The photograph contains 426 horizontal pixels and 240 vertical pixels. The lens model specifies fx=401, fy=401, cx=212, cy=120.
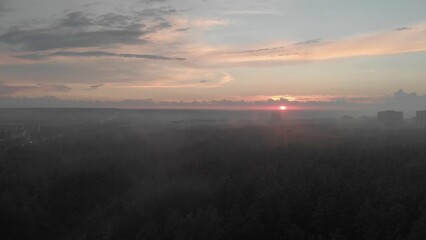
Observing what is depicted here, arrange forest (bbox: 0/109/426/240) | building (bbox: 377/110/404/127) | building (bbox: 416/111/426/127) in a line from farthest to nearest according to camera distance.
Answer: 1. building (bbox: 416/111/426/127)
2. building (bbox: 377/110/404/127)
3. forest (bbox: 0/109/426/240)

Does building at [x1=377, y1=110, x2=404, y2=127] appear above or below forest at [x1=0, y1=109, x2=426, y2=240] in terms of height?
above

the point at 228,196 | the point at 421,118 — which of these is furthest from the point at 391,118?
the point at 228,196

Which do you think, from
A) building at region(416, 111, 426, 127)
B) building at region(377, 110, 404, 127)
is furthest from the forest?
building at region(416, 111, 426, 127)

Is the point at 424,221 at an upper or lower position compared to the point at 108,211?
upper

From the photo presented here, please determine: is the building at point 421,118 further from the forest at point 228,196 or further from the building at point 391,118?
the forest at point 228,196

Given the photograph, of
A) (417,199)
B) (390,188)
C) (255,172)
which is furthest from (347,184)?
(255,172)

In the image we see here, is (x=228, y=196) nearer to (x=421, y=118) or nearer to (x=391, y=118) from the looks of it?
(x=391, y=118)

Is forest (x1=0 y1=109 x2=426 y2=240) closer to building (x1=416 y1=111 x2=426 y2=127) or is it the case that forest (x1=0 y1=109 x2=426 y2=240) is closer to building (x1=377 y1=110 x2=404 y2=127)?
building (x1=377 y1=110 x2=404 y2=127)

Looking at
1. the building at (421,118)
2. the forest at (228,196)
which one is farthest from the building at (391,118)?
the forest at (228,196)

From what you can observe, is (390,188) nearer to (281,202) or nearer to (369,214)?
(369,214)
